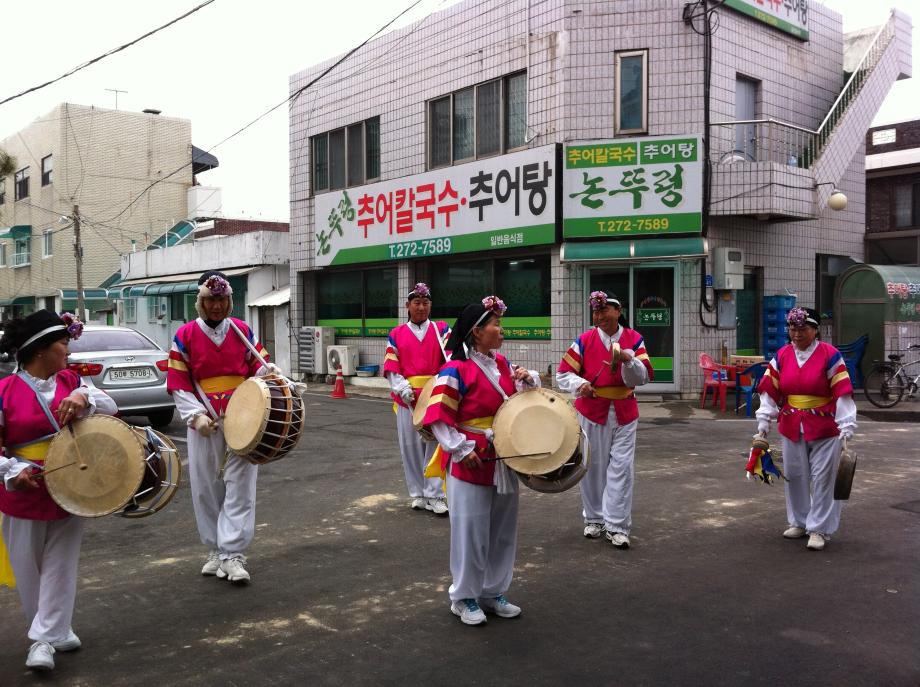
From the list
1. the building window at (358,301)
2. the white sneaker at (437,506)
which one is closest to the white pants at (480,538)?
the white sneaker at (437,506)

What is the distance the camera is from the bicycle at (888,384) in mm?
14367

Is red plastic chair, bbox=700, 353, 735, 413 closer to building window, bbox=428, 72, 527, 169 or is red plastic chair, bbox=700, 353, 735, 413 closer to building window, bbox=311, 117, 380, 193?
building window, bbox=428, 72, 527, 169

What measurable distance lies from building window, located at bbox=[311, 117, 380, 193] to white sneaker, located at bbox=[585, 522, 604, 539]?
14.8 meters

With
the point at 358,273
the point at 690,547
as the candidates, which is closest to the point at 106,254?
the point at 358,273

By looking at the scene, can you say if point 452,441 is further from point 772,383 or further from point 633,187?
point 633,187

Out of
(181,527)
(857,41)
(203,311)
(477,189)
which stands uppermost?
(857,41)

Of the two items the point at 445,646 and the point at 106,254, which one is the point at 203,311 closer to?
the point at 445,646

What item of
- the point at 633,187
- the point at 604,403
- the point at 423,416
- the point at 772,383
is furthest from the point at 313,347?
the point at 423,416

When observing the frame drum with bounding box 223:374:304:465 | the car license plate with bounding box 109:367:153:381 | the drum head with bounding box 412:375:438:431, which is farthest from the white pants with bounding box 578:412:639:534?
the car license plate with bounding box 109:367:153:381

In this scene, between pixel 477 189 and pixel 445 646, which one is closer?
pixel 445 646

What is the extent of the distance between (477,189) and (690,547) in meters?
12.1

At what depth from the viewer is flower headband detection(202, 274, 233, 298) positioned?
5414 mm

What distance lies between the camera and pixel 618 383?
21.0 feet

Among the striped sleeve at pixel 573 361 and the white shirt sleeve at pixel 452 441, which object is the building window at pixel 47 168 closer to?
the striped sleeve at pixel 573 361
